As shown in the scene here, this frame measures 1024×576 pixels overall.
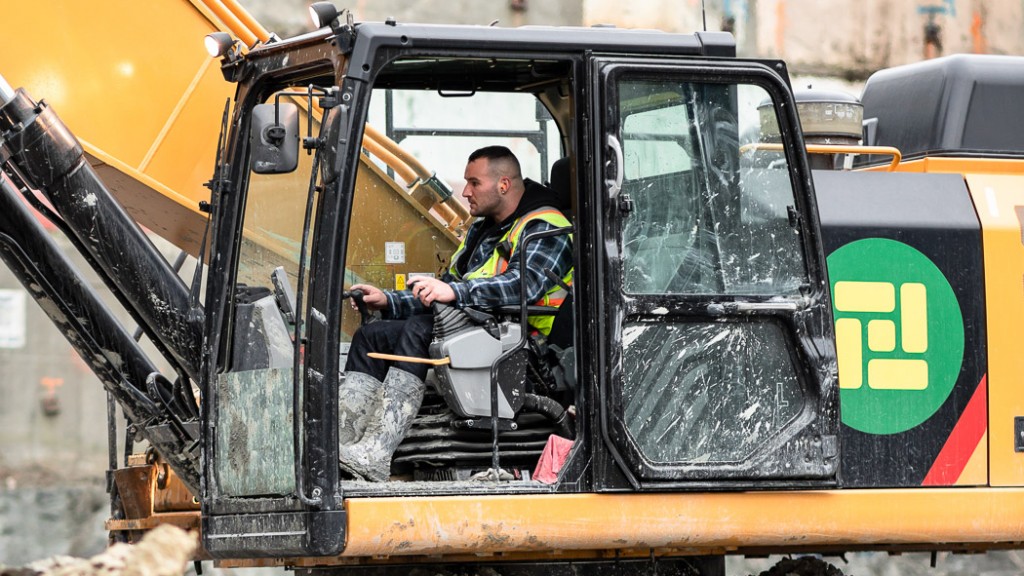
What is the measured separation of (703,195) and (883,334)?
832mm

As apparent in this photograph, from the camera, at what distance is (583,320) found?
14.4 ft

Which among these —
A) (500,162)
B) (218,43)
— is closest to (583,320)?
(500,162)

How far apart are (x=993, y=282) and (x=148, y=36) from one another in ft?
10.6

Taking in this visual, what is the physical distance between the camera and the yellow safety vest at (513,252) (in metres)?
4.71

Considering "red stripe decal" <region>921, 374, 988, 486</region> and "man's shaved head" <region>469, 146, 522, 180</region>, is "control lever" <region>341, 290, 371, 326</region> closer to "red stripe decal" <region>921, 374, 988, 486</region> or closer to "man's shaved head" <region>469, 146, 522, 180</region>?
"man's shaved head" <region>469, 146, 522, 180</region>

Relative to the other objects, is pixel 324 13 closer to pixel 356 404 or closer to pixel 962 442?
pixel 356 404

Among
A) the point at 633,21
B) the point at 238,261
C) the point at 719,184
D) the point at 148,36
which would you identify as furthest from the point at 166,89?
the point at 633,21

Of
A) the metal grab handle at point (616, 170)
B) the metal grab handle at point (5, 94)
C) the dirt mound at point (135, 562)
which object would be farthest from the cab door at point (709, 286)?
the metal grab handle at point (5, 94)

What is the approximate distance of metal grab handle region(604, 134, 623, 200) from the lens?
14.3 feet

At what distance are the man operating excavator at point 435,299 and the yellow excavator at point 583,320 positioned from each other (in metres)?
0.07

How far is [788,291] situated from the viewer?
15.1ft

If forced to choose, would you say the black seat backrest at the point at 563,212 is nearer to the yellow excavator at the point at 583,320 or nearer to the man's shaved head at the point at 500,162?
the yellow excavator at the point at 583,320

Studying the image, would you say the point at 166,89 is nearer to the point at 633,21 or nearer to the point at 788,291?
the point at 788,291

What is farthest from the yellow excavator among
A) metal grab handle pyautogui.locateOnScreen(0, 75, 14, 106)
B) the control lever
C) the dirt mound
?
the dirt mound
